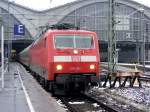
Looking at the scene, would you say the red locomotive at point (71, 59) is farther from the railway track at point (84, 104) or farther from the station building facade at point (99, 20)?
the station building facade at point (99, 20)

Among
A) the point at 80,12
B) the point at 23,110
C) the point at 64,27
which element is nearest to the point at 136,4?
the point at 80,12

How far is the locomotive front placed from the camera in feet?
69.3

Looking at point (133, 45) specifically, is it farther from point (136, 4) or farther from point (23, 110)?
point (23, 110)

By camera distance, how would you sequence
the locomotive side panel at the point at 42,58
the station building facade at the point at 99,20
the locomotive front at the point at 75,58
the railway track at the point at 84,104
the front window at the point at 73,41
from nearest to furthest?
the railway track at the point at 84,104 → the locomotive front at the point at 75,58 → the front window at the point at 73,41 → the locomotive side panel at the point at 42,58 → the station building facade at the point at 99,20

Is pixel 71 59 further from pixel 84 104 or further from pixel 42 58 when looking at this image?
pixel 42 58

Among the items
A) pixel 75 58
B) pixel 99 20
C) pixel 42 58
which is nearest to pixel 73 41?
pixel 75 58

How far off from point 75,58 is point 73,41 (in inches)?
38.0

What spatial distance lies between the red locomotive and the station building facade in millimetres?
69264

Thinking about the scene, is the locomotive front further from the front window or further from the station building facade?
the station building facade

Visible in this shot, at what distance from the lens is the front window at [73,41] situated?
21.8 metres

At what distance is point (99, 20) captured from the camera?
9719cm

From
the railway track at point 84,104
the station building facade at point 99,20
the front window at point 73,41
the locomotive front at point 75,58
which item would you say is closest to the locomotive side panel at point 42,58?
the front window at point 73,41

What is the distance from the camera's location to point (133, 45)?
101312 mm

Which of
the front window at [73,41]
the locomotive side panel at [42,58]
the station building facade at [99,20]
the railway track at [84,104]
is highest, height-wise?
the station building facade at [99,20]
